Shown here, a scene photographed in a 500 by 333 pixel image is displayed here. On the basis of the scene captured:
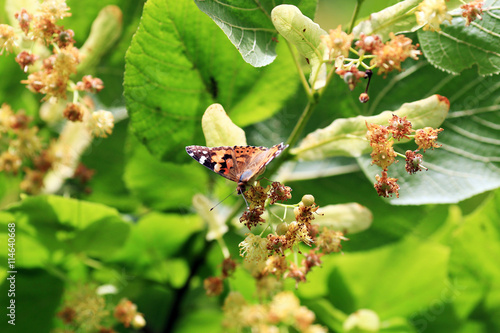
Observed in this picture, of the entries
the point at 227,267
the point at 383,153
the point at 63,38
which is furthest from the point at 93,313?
the point at 383,153

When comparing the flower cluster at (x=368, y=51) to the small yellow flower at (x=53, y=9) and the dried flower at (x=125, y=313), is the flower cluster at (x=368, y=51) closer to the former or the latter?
the small yellow flower at (x=53, y=9)

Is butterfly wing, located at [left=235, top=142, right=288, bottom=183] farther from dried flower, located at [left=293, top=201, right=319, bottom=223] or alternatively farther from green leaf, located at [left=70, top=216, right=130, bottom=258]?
green leaf, located at [left=70, top=216, right=130, bottom=258]

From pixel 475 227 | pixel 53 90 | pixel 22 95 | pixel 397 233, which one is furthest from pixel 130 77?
pixel 475 227

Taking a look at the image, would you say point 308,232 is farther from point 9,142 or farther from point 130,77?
point 9,142

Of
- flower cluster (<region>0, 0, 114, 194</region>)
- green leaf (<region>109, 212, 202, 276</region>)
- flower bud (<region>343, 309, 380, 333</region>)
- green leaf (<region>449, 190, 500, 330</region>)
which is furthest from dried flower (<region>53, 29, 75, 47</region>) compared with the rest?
green leaf (<region>449, 190, 500, 330</region>)

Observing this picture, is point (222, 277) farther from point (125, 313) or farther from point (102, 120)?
point (102, 120)
